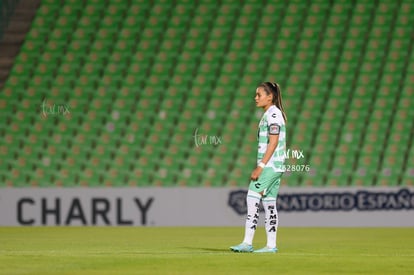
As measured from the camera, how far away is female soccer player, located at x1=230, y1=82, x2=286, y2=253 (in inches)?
370

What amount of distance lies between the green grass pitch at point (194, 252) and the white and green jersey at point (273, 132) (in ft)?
2.86

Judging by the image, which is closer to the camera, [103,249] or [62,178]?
[103,249]

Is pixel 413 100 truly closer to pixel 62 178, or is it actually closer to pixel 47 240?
pixel 62 178

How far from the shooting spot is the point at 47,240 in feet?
41.3

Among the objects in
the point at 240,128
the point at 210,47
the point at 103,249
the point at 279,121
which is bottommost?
the point at 103,249

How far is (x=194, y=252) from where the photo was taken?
9.89m

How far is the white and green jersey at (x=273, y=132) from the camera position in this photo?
9.41 metres

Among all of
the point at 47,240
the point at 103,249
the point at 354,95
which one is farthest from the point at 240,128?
the point at 103,249

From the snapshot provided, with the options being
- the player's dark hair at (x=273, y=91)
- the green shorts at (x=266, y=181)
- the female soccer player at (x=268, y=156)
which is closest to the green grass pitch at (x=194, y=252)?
the female soccer player at (x=268, y=156)

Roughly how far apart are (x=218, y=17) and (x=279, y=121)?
11.8m

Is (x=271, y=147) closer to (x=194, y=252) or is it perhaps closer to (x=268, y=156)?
(x=268, y=156)

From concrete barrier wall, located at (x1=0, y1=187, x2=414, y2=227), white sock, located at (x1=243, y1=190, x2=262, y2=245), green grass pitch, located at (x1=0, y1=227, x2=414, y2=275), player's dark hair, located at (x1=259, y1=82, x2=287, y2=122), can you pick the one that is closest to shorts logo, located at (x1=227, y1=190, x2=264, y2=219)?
concrete barrier wall, located at (x1=0, y1=187, x2=414, y2=227)

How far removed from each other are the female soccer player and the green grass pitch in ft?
1.43

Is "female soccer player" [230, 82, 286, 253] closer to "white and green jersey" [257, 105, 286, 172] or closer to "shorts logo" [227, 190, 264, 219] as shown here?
"white and green jersey" [257, 105, 286, 172]
